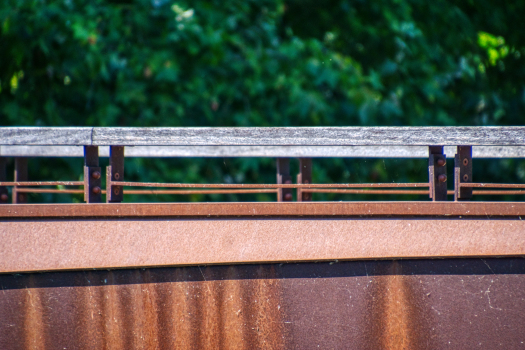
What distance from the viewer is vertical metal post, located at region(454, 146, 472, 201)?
263cm

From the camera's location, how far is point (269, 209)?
99.0 inches

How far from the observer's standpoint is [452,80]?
9.12 metres

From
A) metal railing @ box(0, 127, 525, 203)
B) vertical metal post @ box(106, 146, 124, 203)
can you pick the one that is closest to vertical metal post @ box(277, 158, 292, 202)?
metal railing @ box(0, 127, 525, 203)

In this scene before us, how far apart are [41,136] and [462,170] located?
7.05 feet

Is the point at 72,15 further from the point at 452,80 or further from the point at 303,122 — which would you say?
the point at 452,80

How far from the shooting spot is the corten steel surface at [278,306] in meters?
2.51

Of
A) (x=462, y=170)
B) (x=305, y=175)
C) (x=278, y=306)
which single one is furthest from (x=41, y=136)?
(x=462, y=170)

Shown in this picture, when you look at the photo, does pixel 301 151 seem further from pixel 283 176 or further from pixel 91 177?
pixel 91 177

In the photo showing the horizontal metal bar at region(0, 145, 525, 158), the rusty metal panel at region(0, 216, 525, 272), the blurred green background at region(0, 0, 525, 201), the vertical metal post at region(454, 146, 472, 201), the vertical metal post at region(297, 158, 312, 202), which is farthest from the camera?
the blurred green background at region(0, 0, 525, 201)

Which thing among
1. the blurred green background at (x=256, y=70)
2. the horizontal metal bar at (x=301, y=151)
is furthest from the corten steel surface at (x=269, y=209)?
the blurred green background at (x=256, y=70)

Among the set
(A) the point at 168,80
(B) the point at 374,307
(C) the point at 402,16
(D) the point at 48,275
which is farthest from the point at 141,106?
(B) the point at 374,307

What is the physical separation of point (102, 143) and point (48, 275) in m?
0.68

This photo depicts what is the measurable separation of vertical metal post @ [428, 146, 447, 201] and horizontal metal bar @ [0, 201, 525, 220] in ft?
0.50

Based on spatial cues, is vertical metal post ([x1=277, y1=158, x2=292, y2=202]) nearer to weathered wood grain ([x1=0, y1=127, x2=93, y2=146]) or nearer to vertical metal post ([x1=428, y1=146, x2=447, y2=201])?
vertical metal post ([x1=428, y1=146, x2=447, y2=201])
